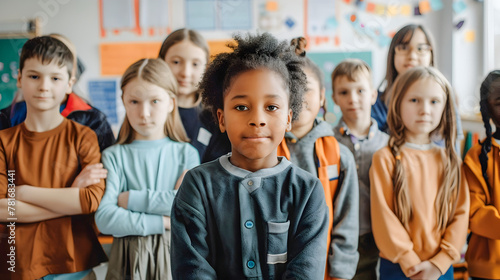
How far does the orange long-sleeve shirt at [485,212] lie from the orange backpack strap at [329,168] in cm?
46

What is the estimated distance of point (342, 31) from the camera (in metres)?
1.36

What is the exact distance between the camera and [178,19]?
132 cm

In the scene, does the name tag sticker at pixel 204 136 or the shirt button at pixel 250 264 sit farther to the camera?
the name tag sticker at pixel 204 136

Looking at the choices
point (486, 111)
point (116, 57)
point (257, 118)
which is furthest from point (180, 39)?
point (486, 111)

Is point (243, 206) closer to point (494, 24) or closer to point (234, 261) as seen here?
point (234, 261)

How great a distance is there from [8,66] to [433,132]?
1340 mm

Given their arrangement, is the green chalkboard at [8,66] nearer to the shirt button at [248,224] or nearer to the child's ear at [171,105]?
the child's ear at [171,105]

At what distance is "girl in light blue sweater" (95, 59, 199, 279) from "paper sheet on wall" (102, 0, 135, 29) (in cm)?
15

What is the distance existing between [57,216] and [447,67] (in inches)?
52.6

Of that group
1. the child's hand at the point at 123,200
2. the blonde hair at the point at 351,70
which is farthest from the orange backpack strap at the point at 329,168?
the child's hand at the point at 123,200

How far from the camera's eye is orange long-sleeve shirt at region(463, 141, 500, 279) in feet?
4.38

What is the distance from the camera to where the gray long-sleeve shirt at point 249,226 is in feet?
3.14

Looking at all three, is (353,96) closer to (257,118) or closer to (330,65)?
(330,65)

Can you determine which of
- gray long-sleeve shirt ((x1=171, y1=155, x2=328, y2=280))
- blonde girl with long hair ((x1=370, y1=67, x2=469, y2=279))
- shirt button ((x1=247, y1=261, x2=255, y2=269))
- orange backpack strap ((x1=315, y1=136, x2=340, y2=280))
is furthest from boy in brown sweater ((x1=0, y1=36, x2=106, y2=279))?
blonde girl with long hair ((x1=370, y1=67, x2=469, y2=279))
